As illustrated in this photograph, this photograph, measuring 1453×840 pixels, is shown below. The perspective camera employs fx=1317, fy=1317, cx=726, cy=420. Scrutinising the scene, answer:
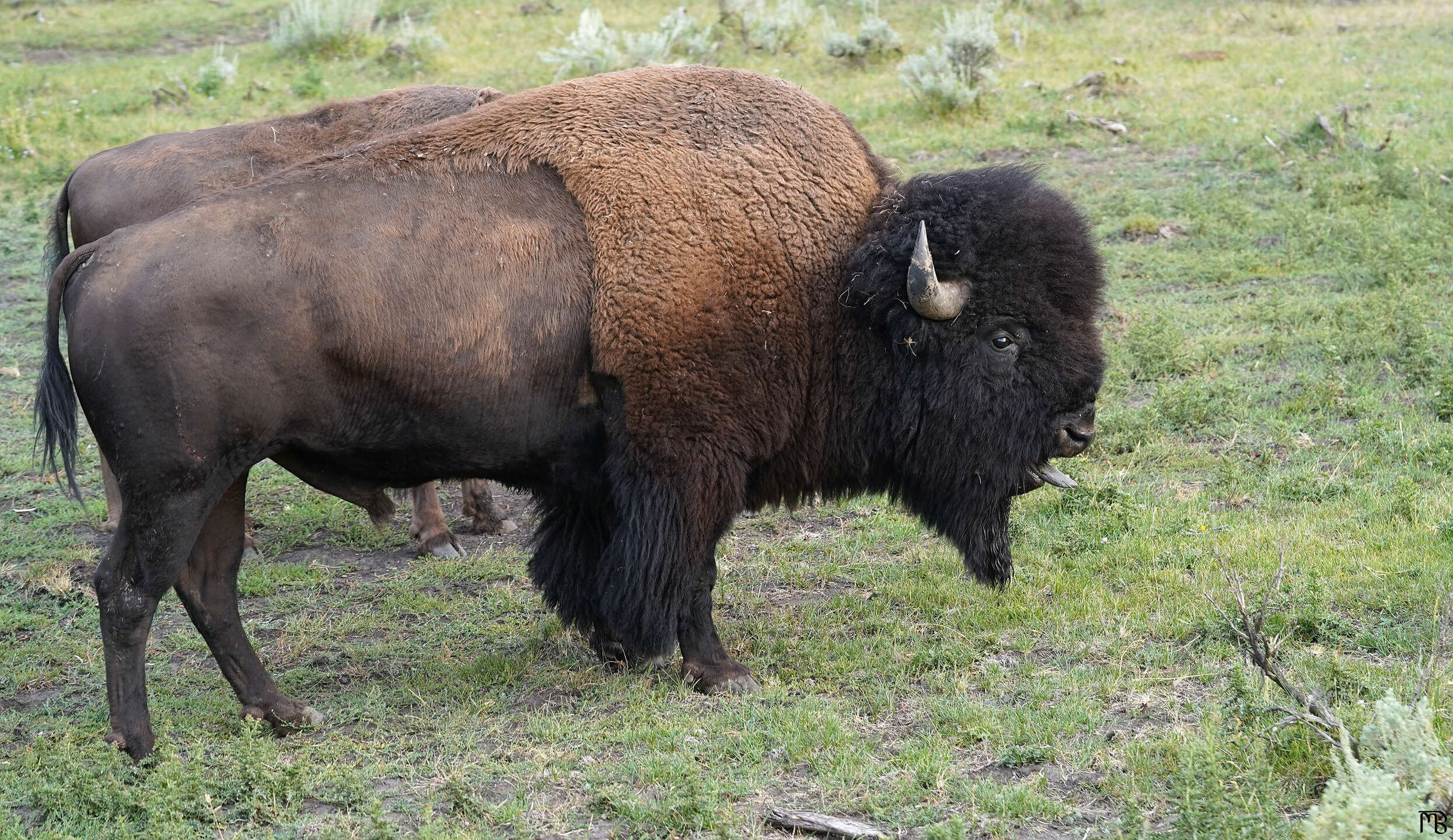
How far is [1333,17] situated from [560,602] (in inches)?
612

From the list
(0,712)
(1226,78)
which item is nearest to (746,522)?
(0,712)

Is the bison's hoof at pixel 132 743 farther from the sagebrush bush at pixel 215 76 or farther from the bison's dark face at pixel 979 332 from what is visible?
the sagebrush bush at pixel 215 76

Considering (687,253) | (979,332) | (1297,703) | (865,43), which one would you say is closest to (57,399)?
(687,253)

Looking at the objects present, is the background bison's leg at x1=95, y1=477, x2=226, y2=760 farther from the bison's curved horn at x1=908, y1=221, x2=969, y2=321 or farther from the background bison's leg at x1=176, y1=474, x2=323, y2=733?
the bison's curved horn at x1=908, y1=221, x2=969, y2=321

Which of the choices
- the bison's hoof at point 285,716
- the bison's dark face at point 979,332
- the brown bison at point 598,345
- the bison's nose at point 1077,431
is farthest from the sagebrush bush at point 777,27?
the bison's hoof at point 285,716

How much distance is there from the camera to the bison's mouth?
527 cm

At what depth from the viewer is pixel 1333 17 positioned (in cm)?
1695

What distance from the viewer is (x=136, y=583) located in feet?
14.4

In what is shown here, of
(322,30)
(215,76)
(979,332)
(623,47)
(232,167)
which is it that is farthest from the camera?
(322,30)

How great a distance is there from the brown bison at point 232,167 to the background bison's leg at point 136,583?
229 cm

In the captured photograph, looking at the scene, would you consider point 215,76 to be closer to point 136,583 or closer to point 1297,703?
point 136,583

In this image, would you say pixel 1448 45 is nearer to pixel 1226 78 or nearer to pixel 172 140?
pixel 1226 78

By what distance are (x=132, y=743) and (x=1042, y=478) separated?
3497 mm

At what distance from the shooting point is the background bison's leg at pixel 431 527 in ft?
22.3
